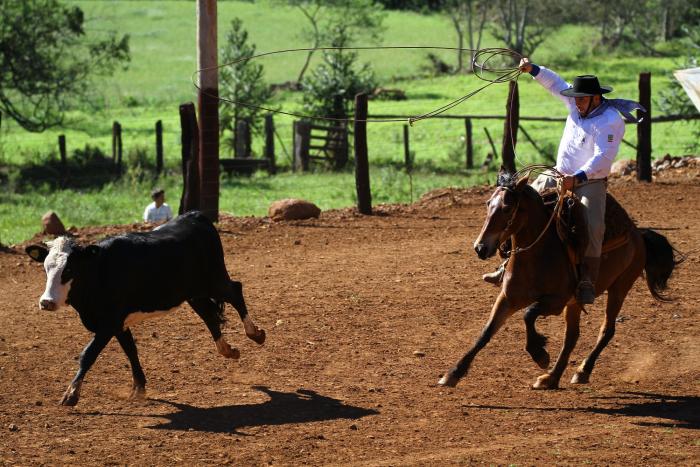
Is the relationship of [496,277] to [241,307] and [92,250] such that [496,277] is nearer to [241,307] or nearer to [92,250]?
[241,307]

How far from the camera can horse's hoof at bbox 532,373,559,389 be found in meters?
9.43

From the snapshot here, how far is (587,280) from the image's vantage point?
930 centimetres

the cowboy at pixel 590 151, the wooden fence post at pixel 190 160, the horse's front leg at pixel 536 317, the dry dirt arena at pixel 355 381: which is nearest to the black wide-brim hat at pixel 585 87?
the cowboy at pixel 590 151

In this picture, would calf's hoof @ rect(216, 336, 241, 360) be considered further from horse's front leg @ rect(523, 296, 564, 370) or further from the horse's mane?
the horse's mane

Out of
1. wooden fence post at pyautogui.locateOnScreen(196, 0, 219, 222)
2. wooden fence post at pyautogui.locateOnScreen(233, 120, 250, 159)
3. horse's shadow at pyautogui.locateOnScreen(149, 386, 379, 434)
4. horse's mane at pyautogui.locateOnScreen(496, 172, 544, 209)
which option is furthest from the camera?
wooden fence post at pyautogui.locateOnScreen(233, 120, 250, 159)

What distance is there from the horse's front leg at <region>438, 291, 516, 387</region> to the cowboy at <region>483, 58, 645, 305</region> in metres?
0.61

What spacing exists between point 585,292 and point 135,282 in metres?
3.71

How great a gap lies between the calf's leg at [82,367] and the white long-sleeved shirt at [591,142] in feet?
13.4

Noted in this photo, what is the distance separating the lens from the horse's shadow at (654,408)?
854cm

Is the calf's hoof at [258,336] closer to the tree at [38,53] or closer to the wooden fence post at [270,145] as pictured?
the wooden fence post at [270,145]

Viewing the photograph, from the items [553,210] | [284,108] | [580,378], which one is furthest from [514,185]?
[284,108]

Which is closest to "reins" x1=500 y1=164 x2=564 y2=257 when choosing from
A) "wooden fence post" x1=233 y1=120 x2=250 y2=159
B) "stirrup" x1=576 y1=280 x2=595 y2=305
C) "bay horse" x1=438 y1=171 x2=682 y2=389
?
"bay horse" x1=438 y1=171 x2=682 y2=389

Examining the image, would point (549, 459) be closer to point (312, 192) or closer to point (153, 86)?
point (312, 192)

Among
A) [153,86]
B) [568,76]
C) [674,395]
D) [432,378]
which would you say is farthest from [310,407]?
[153,86]
